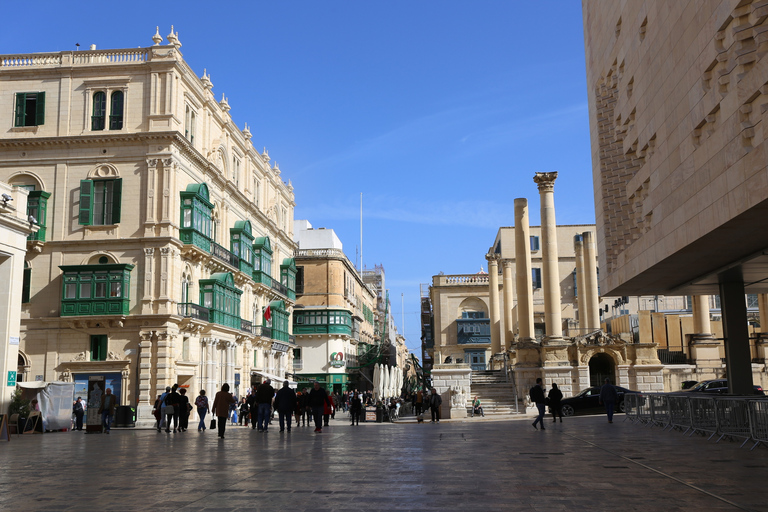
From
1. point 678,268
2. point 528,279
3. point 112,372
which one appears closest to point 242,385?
point 112,372

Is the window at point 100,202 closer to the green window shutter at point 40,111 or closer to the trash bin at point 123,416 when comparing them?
the green window shutter at point 40,111

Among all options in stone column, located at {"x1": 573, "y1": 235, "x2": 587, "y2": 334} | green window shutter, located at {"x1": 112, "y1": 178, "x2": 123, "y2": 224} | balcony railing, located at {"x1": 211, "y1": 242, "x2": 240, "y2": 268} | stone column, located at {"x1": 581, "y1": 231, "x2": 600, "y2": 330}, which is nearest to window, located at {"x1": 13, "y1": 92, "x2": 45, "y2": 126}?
green window shutter, located at {"x1": 112, "y1": 178, "x2": 123, "y2": 224}

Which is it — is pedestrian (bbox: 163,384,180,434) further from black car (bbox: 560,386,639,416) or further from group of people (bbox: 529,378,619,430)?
black car (bbox: 560,386,639,416)

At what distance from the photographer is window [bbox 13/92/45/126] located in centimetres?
3572

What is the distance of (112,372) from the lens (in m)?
33.8

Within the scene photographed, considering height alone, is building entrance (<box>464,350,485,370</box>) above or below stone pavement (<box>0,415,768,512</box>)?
above

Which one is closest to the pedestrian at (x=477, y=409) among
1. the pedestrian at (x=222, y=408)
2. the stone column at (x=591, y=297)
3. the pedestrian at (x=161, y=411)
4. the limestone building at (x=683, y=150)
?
the limestone building at (x=683, y=150)

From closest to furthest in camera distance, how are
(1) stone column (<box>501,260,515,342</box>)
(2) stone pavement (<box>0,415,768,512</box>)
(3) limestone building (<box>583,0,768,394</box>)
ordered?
(2) stone pavement (<box>0,415,768,512</box>) → (3) limestone building (<box>583,0,768,394</box>) → (1) stone column (<box>501,260,515,342</box>)

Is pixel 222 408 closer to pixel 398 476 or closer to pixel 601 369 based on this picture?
pixel 398 476

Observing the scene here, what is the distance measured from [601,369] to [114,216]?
25163 millimetres

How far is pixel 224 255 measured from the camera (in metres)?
42.0

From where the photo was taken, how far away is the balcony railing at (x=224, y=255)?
39.9 metres

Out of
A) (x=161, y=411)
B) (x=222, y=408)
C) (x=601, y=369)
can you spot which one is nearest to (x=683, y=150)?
(x=222, y=408)

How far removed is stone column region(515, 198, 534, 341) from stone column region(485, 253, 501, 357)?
12.4 m
